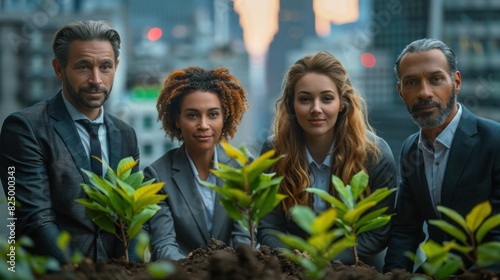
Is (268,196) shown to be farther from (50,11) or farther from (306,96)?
(50,11)

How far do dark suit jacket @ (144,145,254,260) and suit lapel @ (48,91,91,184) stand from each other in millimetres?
273

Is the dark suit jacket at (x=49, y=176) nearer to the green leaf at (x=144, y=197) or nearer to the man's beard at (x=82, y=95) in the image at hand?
the man's beard at (x=82, y=95)

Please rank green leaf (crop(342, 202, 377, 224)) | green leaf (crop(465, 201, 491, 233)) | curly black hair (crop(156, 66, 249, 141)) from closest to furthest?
1. green leaf (crop(465, 201, 491, 233))
2. green leaf (crop(342, 202, 377, 224))
3. curly black hair (crop(156, 66, 249, 141))

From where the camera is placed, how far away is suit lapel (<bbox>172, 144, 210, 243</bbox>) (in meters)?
1.97

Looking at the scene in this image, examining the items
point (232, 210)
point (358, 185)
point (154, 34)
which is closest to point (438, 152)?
point (358, 185)

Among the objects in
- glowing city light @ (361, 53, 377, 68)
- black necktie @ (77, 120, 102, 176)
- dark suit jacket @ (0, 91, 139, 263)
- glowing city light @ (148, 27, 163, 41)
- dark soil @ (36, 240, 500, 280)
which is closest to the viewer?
dark soil @ (36, 240, 500, 280)

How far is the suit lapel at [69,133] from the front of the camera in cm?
177

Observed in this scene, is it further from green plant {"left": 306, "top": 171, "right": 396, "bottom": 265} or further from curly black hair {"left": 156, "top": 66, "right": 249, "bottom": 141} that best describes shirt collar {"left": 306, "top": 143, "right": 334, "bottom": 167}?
green plant {"left": 306, "top": 171, "right": 396, "bottom": 265}

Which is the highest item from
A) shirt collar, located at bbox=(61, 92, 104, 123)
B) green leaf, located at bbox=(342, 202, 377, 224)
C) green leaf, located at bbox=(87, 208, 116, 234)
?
shirt collar, located at bbox=(61, 92, 104, 123)

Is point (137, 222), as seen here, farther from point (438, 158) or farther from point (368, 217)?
point (438, 158)

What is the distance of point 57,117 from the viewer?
180 cm

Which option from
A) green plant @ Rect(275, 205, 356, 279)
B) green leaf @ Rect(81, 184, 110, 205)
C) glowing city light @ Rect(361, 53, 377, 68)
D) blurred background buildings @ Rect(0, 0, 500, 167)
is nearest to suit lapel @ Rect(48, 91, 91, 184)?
green leaf @ Rect(81, 184, 110, 205)

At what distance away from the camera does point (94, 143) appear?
1830 millimetres

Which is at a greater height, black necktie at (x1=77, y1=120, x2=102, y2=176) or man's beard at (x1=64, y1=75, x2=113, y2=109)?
man's beard at (x1=64, y1=75, x2=113, y2=109)
